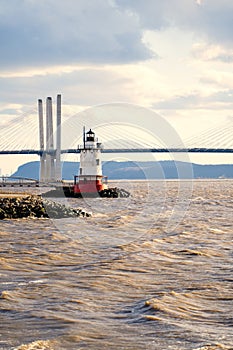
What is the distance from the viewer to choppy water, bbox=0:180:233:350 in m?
8.84

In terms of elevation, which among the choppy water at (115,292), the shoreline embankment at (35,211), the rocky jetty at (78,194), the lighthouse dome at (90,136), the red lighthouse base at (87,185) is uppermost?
the lighthouse dome at (90,136)

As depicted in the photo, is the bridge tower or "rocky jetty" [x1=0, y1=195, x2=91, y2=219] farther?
the bridge tower

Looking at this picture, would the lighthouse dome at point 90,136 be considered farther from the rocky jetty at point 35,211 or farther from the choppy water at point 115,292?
the choppy water at point 115,292

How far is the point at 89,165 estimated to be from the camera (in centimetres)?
5078

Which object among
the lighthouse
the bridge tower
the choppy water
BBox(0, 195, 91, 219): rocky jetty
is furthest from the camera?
the bridge tower

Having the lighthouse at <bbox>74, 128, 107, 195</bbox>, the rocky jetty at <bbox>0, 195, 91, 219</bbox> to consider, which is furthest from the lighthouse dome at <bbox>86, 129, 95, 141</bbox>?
the rocky jetty at <bbox>0, 195, 91, 219</bbox>

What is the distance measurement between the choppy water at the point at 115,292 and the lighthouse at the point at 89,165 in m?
29.3

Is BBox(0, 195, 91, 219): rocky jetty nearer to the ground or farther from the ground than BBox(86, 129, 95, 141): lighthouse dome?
nearer to the ground

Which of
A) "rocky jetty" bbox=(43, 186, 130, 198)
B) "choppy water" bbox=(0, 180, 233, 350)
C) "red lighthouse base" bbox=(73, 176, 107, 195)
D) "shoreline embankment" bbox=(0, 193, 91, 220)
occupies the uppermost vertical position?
"red lighthouse base" bbox=(73, 176, 107, 195)

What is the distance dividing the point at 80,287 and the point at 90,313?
1.97 metres

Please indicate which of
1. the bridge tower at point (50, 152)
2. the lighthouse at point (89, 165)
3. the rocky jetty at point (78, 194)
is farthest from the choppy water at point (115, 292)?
the bridge tower at point (50, 152)

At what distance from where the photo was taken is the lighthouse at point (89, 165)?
50906mm

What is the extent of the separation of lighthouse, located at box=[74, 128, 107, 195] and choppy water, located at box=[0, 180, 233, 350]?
29.3m

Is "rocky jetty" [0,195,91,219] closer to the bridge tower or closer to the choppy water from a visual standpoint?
the choppy water
